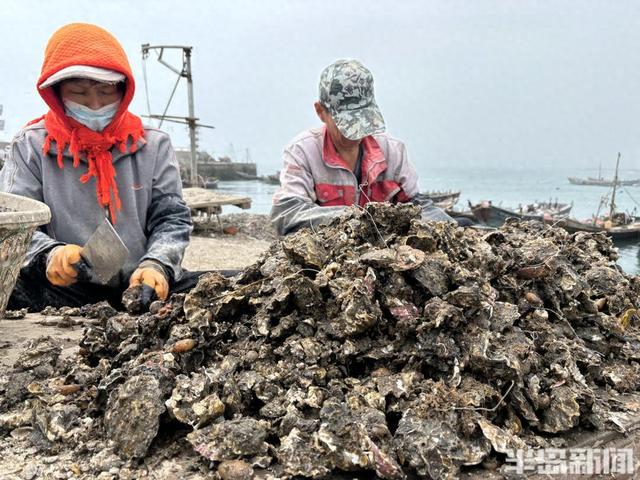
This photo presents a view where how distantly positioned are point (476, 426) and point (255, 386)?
0.66m

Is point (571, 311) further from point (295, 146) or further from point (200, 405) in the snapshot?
point (295, 146)

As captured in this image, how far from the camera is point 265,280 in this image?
2021mm

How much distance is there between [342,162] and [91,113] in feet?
5.23

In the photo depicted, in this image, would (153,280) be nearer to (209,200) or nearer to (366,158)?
(366,158)

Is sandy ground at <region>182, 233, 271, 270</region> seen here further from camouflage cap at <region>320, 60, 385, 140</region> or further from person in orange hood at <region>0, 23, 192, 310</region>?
camouflage cap at <region>320, 60, 385, 140</region>

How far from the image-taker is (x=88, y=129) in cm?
308

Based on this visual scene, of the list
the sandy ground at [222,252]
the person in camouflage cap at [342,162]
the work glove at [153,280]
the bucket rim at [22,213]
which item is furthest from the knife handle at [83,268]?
the sandy ground at [222,252]

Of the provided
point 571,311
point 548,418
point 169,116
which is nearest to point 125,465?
point 548,418

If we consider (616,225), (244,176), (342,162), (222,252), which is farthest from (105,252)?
(244,176)

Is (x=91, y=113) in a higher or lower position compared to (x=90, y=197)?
higher

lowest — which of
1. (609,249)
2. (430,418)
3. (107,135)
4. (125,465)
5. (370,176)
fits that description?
(125,465)

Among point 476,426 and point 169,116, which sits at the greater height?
point 169,116

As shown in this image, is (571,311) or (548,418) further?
(571,311)

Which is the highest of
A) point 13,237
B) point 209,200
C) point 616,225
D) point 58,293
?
point 13,237
